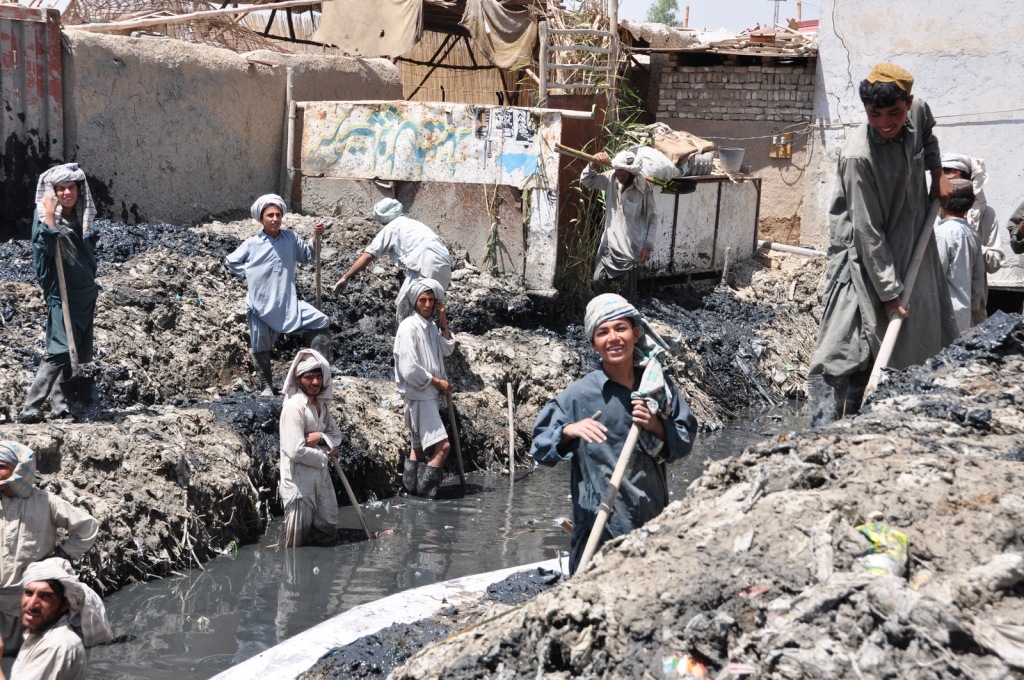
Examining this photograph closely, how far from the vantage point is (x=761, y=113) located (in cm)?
1669

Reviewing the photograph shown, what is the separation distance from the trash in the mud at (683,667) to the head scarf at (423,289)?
6.55 metres

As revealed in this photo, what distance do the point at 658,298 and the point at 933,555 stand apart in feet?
35.1

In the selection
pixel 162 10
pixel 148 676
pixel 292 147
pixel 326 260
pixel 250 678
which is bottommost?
pixel 148 676

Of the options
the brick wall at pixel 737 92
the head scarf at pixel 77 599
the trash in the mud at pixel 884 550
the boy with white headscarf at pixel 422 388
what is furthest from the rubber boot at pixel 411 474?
the brick wall at pixel 737 92

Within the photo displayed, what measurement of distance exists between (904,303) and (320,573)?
4.17m

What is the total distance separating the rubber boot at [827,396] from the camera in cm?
522

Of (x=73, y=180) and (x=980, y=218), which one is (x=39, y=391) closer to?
(x=73, y=180)

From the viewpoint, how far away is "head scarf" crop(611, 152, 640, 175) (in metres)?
11.5

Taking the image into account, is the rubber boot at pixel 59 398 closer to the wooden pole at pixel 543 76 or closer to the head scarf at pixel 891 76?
the head scarf at pixel 891 76

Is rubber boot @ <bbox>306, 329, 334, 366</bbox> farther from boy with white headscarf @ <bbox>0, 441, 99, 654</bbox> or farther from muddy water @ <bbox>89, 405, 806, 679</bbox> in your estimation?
boy with white headscarf @ <bbox>0, 441, 99, 654</bbox>

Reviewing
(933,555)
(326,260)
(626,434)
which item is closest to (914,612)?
(933,555)

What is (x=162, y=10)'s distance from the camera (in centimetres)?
1387

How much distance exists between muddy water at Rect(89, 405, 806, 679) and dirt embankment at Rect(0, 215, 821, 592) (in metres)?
0.33

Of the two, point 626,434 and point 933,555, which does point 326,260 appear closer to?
point 626,434
